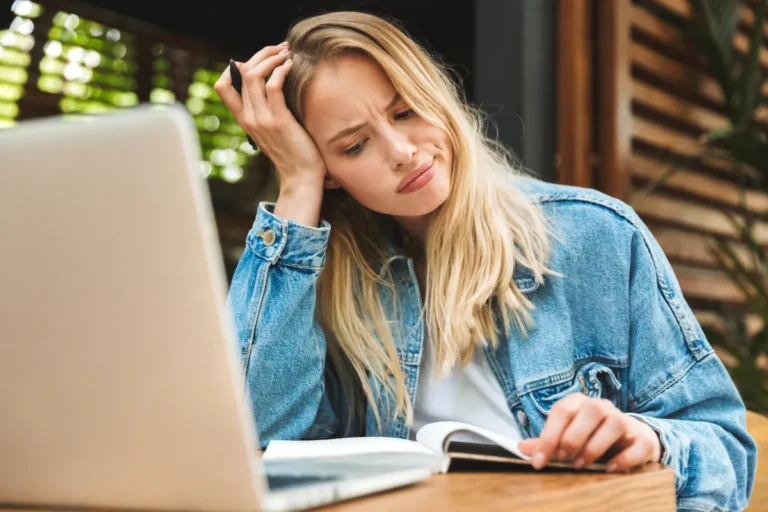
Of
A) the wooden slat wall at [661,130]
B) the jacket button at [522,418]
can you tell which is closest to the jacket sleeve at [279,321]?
the jacket button at [522,418]

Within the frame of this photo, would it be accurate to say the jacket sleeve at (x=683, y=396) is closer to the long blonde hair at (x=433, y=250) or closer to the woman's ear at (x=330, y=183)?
the long blonde hair at (x=433, y=250)

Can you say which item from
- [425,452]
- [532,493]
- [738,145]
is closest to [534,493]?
[532,493]

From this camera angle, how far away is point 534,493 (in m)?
0.63

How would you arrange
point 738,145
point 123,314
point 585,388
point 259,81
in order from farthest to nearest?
point 738,145 < point 259,81 < point 585,388 < point 123,314

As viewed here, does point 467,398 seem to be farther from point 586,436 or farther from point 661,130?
point 661,130

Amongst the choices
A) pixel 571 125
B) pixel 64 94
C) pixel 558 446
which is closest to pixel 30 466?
pixel 558 446

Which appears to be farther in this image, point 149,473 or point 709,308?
point 709,308

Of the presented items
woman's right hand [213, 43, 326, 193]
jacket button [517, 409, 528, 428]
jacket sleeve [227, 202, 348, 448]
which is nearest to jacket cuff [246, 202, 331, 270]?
jacket sleeve [227, 202, 348, 448]

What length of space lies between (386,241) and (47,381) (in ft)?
3.08

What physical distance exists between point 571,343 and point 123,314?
2.58 ft

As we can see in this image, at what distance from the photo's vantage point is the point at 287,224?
3.99 ft

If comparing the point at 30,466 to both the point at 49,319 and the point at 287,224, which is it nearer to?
the point at 49,319

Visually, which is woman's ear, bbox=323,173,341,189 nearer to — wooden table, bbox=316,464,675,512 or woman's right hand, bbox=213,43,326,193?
woman's right hand, bbox=213,43,326,193

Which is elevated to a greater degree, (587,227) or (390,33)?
(390,33)
